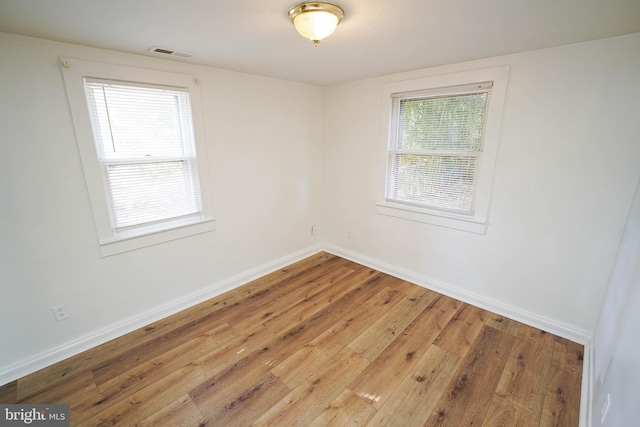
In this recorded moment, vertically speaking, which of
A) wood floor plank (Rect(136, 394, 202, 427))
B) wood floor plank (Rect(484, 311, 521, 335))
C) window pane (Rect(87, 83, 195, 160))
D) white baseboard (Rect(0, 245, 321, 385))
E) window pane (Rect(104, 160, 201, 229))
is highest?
window pane (Rect(87, 83, 195, 160))

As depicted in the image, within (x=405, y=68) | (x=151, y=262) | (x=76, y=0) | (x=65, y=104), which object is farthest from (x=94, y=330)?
(x=405, y=68)

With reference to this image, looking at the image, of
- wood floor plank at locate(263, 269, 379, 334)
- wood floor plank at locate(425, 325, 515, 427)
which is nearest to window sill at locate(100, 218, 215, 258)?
wood floor plank at locate(263, 269, 379, 334)

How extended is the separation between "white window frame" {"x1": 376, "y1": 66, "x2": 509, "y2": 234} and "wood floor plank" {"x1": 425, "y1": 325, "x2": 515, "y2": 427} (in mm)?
945

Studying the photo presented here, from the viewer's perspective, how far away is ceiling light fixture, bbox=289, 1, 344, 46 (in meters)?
1.34

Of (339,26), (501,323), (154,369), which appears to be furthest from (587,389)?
(154,369)

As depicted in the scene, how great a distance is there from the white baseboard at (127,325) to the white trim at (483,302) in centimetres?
123

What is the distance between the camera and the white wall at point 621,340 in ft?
3.39

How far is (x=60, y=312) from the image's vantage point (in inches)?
80.0

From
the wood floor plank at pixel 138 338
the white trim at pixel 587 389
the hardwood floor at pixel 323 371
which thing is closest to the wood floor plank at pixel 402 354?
the hardwood floor at pixel 323 371

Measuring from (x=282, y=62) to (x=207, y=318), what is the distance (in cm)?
237

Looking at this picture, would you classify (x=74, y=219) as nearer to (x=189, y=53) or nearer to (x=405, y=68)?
(x=189, y=53)

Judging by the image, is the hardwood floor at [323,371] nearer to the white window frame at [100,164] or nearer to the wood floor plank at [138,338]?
the wood floor plank at [138,338]

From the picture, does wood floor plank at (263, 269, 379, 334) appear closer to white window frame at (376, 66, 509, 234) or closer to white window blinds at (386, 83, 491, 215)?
white window frame at (376, 66, 509, 234)

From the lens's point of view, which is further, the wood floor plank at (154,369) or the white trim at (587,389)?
the wood floor plank at (154,369)
